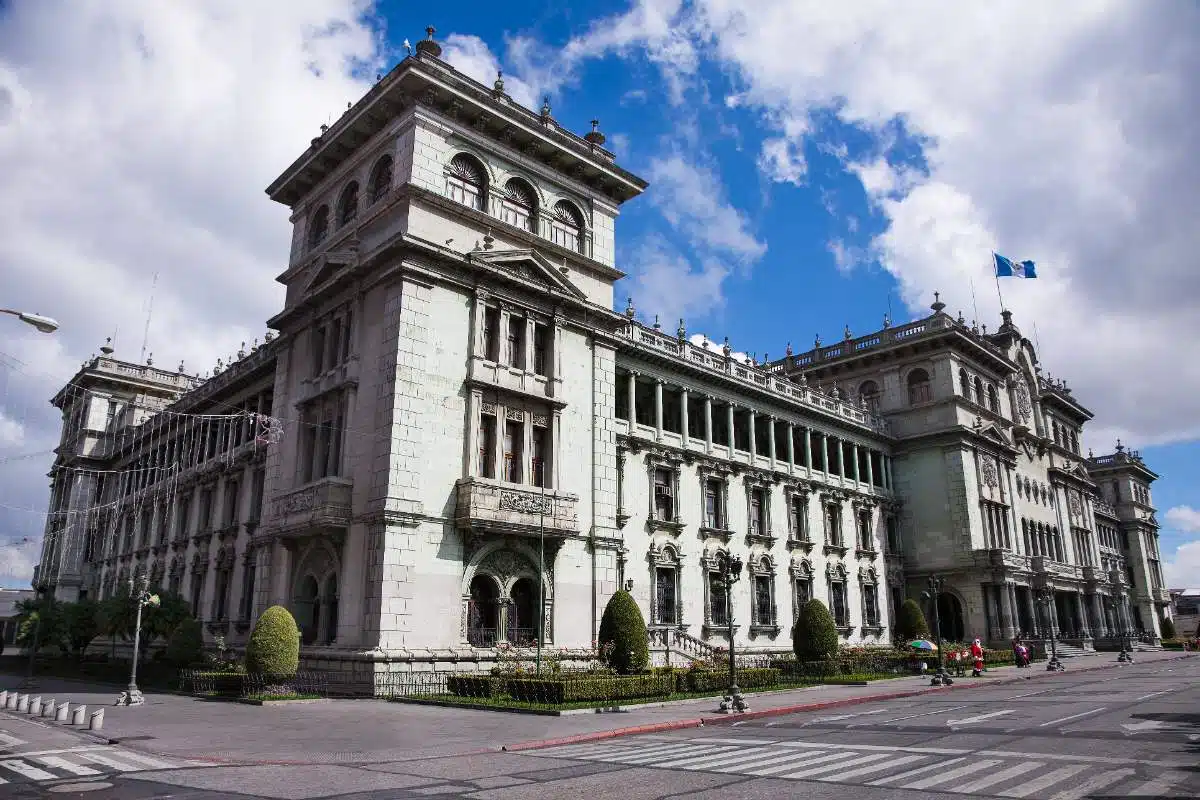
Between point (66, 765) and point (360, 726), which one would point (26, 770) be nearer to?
point (66, 765)

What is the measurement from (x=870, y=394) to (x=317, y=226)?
40.9 metres

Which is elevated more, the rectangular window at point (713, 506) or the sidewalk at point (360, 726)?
the rectangular window at point (713, 506)

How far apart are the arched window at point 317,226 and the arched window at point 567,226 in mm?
10503

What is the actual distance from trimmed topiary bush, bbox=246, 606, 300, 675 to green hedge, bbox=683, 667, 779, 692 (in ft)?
41.2

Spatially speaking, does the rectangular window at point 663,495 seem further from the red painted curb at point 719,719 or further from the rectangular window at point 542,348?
the red painted curb at point 719,719

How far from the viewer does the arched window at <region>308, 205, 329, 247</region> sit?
37.9 metres

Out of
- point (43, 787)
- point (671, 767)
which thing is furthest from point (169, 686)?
point (671, 767)

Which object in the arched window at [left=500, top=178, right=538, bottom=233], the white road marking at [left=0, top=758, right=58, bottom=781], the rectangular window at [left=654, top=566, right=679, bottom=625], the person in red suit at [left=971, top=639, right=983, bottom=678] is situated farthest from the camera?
the rectangular window at [left=654, top=566, right=679, bottom=625]

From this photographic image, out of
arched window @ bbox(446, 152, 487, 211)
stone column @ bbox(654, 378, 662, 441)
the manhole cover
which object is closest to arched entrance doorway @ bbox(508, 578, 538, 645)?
stone column @ bbox(654, 378, 662, 441)

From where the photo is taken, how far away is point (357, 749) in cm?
1586

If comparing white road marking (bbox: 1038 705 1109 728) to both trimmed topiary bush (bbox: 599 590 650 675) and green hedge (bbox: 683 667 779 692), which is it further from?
trimmed topiary bush (bbox: 599 590 650 675)

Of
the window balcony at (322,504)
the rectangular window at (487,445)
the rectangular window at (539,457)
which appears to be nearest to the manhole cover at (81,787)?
the window balcony at (322,504)

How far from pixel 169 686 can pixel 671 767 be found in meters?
24.7

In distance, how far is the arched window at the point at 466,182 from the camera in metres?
32.7
